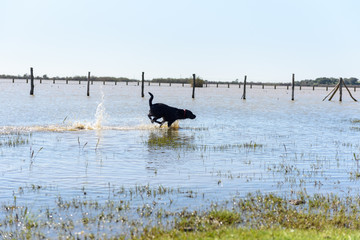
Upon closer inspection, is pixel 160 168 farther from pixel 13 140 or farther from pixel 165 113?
pixel 165 113

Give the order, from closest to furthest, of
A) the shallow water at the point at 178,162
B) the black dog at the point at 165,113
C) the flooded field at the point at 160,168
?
the flooded field at the point at 160,168 < the shallow water at the point at 178,162 < the black dog at the point at 165,113

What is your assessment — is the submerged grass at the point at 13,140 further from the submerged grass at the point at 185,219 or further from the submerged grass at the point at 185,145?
the submerged grass at the point at 185,219

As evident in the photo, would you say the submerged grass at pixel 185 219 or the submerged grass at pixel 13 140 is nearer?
the submerged grass at pixel 185 219

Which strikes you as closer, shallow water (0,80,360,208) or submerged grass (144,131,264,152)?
shallow water (0,80,360,208)

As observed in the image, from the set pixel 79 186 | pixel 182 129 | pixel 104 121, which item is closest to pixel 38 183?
pixel 79 186

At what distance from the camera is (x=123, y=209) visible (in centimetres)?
906

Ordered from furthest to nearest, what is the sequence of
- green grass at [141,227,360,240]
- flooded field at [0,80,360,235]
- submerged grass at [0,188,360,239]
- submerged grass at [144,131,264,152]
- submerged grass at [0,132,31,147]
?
submerged grass at [144,131,264,152] < submerged grass at [0,132,31,147] < flooded field at [0,80,360,235] < submerged grass at [0,188,360,239] < green grass at [141,227,360,240]

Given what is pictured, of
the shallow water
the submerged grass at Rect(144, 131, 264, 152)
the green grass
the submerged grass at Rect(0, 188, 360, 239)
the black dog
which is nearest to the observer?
the green grass

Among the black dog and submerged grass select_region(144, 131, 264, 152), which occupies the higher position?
the black dog

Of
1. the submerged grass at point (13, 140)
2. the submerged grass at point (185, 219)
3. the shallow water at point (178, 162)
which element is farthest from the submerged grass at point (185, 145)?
the submerged grass at point (185, 219)

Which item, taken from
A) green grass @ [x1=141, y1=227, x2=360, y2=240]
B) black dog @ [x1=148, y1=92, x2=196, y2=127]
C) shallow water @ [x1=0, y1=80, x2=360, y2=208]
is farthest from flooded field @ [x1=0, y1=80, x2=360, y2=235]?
black dog @ [x1=148, y1=92, x2=196, y2=127]

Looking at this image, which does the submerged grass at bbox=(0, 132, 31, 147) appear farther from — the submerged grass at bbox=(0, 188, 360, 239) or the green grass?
the green grass

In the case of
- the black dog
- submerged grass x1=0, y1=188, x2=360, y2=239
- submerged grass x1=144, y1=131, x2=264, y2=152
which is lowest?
submerged grass x1=0, y1=188, x2=360, y2=239

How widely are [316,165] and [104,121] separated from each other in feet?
56.5
